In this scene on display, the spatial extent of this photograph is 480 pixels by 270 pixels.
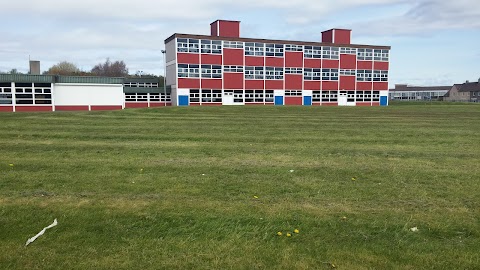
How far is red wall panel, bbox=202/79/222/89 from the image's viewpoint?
6042cm

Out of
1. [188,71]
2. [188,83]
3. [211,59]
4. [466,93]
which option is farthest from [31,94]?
[466,93]

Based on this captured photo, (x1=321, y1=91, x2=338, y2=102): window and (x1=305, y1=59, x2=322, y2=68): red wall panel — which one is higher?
(x1=305, y1=59, x2=322, y2=68): red wall panel

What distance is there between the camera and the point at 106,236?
184 inches

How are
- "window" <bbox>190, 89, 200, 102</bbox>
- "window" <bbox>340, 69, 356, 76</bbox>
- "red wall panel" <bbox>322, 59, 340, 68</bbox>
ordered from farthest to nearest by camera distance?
"window" <bbox>340, 69, 356, 76</bbox>
"red wall panel" <bbox>322, 59, 340, 68</bbox>
"window" <bbox>190, 89, 200, 102</bbox>

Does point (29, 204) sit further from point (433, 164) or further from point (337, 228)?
point (433, 164)

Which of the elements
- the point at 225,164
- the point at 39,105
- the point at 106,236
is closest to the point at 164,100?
the point at 39,105

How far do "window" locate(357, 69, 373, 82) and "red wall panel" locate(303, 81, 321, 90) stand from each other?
837cm

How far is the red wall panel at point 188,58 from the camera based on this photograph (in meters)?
58.6

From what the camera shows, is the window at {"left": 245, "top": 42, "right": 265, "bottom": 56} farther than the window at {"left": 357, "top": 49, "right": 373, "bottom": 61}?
No

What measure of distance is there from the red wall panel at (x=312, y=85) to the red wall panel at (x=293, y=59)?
3.24 meters

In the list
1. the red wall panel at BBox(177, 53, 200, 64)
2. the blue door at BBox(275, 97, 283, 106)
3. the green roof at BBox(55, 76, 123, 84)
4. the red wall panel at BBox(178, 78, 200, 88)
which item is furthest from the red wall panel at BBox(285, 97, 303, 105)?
the green roof at BBox(55, 76, 123, 84)

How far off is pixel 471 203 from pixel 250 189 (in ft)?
11.3

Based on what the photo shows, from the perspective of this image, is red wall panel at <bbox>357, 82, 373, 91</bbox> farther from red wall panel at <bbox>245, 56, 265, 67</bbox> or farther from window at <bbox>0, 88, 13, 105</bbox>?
window at <bbox>0, 88, 13, 105</bbox>

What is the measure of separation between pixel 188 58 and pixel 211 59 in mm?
3604
